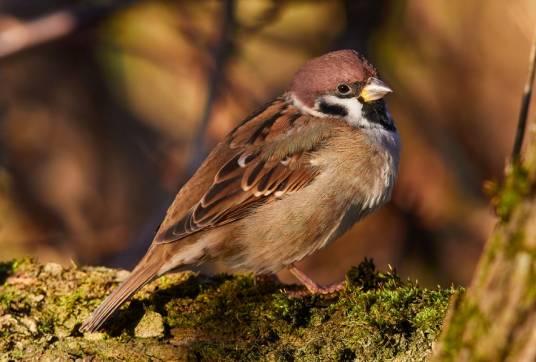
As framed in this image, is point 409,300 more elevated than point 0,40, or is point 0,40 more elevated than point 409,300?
point 0,40

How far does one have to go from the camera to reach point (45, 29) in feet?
20.1

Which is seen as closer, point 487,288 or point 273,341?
point 487,288

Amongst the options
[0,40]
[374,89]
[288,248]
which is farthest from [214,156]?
[0,40]

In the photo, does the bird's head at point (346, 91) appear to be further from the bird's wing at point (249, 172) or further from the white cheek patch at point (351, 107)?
the bird's wing at point (249, 172)

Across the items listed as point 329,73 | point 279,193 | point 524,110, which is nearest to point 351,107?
point 329,73

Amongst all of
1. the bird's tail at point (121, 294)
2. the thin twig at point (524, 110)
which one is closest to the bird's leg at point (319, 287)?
the bird's tail at point (121, 294)

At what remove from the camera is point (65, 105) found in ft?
25.3

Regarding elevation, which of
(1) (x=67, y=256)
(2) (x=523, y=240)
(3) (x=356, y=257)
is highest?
(2) (x=523, y=240)

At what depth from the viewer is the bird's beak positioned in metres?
4.53

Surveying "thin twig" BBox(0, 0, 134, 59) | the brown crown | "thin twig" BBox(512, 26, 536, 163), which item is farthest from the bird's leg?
"thin twig" BBox(0, 0, 134, 59)

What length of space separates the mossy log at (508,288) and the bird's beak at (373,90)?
258cm

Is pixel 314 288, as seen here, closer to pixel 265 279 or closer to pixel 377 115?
pixel 265 279

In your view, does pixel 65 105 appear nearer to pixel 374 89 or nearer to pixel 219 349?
pixel 374 89

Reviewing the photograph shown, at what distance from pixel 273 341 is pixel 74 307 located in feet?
3.02
